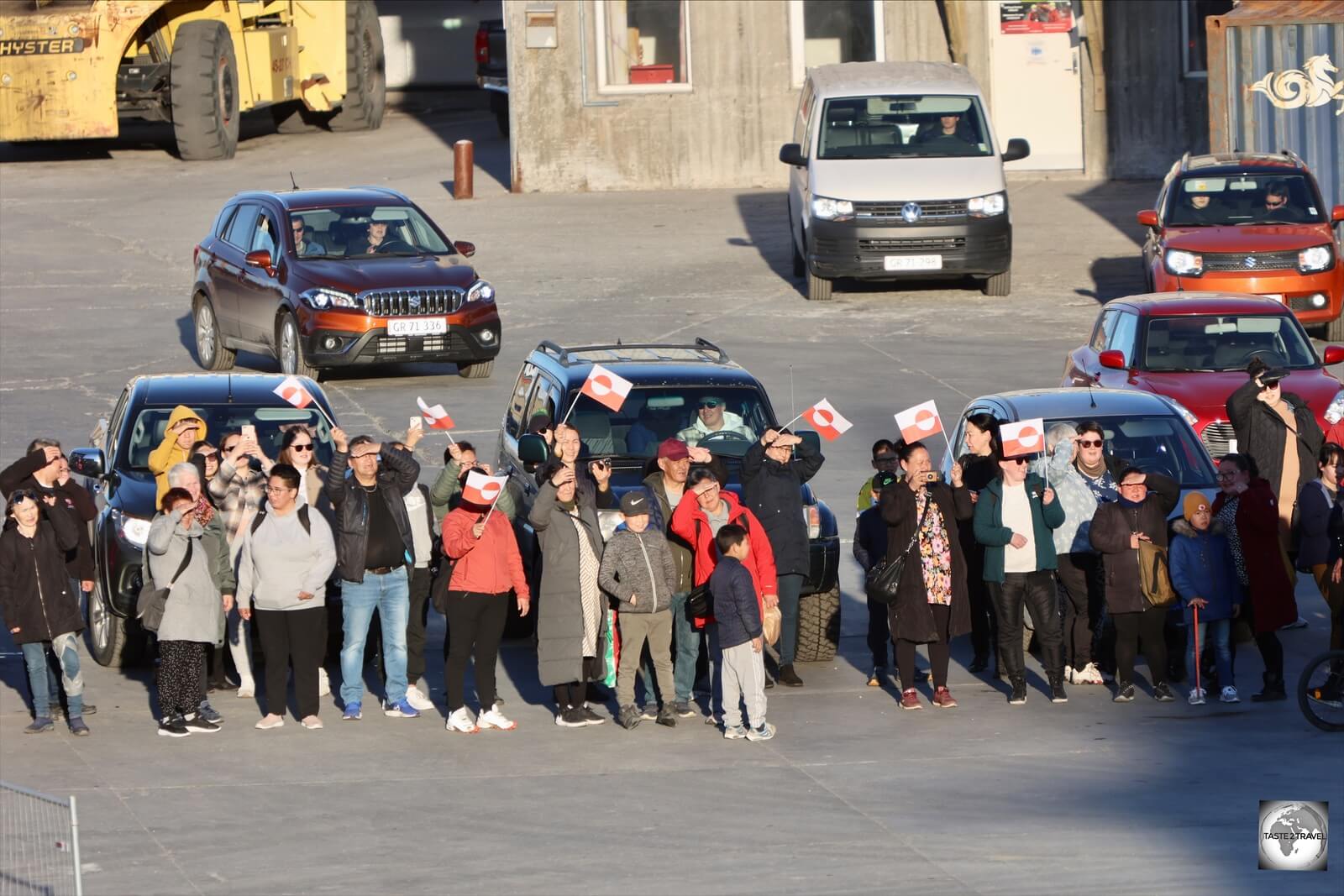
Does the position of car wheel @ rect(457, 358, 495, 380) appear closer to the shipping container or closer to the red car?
the red car

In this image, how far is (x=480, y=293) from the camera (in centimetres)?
2220

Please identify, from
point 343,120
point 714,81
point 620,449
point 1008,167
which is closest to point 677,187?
point 714,81

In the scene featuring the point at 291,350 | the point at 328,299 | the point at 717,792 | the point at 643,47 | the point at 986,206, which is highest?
the point at 643,47

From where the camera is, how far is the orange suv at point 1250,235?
23000 mm


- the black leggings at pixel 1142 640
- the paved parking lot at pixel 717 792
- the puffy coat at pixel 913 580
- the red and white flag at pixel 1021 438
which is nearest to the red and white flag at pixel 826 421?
the puffy coat at pixel 913 580

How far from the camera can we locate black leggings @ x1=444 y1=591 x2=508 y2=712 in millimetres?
12414

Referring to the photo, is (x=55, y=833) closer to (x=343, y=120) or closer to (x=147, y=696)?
(x=147, y=696)

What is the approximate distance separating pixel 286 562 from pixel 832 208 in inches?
552

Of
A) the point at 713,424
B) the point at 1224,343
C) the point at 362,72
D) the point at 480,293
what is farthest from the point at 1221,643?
the point at 362,72

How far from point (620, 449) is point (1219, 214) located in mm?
11703

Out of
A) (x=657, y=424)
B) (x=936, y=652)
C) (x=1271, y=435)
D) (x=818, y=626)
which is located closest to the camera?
(x=936, y=652)

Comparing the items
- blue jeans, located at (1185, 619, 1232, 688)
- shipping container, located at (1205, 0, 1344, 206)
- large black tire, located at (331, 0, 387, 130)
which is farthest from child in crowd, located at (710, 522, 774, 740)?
large black tire, located at (331, 0, 387, 130)

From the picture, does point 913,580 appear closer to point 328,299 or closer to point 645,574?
point 645,574

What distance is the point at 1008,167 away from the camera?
34844 mm
